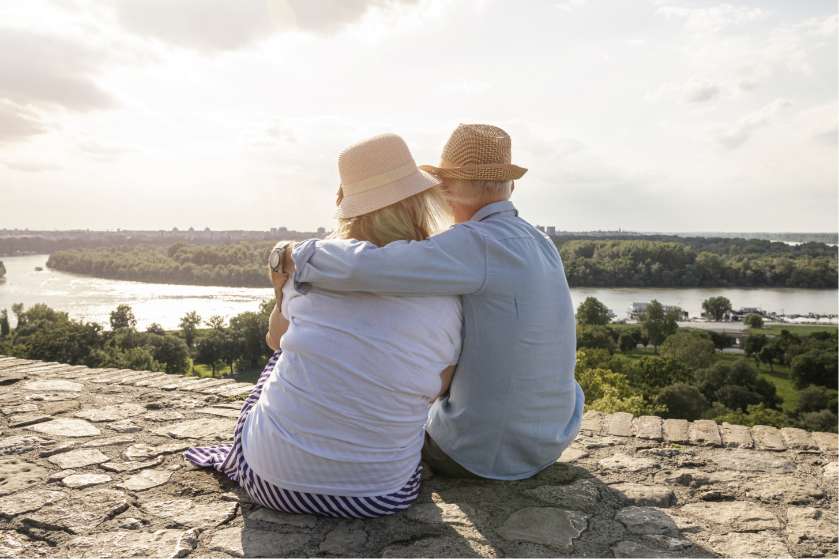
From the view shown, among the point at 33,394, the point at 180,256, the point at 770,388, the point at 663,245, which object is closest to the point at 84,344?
the point at 33,394

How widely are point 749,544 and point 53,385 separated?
413cm

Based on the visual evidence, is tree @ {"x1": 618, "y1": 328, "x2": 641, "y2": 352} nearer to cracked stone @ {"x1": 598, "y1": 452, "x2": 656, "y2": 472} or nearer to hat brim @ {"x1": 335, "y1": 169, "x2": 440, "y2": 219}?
cracked stone @ {"x1": 598, "y1": 452, "x2": 656, "y2": 472}

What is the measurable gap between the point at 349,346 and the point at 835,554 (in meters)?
1.71

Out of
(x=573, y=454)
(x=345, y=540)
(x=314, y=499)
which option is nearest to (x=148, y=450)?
(x=314, y=499)

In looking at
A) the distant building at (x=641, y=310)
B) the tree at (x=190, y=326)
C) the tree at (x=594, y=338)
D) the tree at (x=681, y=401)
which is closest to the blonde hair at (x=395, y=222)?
the tree at (x=681, y=401)

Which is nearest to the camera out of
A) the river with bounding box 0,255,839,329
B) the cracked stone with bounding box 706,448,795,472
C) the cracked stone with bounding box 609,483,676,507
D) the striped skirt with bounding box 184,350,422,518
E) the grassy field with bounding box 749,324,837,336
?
the striped skirt with bounding box 184,350,422,518

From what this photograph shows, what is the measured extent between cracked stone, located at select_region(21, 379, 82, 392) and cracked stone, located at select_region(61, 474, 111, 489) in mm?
1696

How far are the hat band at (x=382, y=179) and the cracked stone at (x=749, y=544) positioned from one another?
1.57m

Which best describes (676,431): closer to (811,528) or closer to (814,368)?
(811,528)

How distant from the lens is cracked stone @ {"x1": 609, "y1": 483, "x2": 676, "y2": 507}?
8.39 ft

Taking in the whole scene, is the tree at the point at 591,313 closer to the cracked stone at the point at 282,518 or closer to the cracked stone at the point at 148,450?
the cracked stone at the point at 148,450

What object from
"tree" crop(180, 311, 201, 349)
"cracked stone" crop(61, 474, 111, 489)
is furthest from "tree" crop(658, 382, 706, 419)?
"tree" crop(180, 311, 201, 349)

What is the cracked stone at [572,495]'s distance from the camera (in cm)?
248

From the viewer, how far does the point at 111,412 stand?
148 inches
